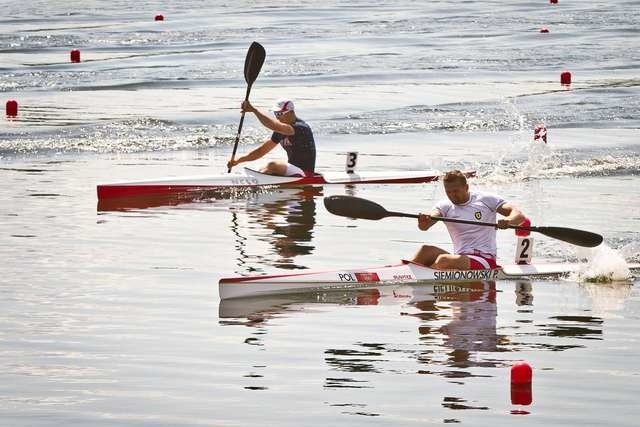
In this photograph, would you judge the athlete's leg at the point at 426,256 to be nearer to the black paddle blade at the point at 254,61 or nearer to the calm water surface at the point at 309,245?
the calm water surface at the point at 309,245

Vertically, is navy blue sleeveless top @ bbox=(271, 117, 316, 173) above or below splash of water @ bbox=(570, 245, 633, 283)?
above

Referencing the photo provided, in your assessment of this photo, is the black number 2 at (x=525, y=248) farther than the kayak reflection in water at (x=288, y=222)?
No

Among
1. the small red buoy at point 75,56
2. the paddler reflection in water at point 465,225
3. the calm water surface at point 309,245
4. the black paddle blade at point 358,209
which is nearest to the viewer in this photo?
the calm water surface at point 309,245

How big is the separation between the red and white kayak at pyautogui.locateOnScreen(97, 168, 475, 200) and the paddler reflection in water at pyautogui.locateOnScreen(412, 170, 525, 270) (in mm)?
8373

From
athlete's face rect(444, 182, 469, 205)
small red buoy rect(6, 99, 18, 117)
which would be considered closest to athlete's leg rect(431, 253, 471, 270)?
athlete's face rect(444, 182, 469, 205)

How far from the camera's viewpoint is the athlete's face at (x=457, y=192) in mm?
17688

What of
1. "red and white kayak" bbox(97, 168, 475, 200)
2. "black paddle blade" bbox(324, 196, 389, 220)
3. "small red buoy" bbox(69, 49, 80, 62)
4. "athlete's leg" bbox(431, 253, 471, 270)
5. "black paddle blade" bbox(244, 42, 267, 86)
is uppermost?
"small red buoy" bbox(69, 49, 80, 62)

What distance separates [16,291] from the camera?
17.7 meters

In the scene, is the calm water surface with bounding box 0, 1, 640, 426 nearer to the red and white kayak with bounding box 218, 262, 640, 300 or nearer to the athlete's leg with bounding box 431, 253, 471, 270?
the red and white kayak with bounding box 218, 262, 640, 300

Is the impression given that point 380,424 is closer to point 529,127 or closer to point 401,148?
point 401,148

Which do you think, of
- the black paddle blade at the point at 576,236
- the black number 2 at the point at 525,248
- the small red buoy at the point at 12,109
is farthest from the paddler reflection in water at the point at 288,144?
the small red buoy at the point at 12,109

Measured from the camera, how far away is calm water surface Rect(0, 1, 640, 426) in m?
13.2

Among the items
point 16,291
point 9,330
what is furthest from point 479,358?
point 16,291

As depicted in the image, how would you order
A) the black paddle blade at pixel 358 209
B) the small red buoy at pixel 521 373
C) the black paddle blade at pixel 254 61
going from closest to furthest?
1. the small red buoy at pixel 521 373
2. the black paddle blade at pixel 358 209
3. the black paddle blade at pixel 254 61
